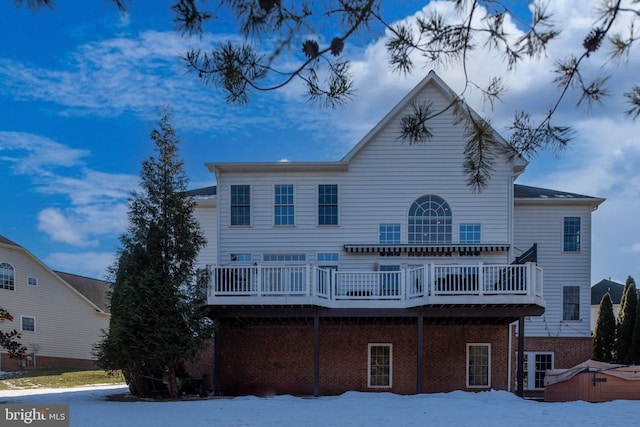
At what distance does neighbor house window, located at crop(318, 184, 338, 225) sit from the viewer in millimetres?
22297

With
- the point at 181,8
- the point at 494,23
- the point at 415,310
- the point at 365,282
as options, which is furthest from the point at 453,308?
the point at 181,8

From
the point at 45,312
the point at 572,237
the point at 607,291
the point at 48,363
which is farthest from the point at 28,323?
the point at 607,291

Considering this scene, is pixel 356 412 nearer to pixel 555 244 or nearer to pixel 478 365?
pixel 478 365

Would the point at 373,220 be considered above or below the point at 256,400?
above

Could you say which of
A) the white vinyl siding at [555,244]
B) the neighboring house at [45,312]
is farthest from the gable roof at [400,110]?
the neighboring house at [45,312]

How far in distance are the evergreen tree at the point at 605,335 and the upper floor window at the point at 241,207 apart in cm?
1739

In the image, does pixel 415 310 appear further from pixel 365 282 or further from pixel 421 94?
pixel 421 94

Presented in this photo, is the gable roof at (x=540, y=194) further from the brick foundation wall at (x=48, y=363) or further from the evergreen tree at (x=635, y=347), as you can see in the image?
the brick foundation wall at (x=48, y=363)

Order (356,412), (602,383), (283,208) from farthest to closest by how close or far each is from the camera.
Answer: (283,208) → (602,383) → (356,412)

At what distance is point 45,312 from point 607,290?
39314 millimetres

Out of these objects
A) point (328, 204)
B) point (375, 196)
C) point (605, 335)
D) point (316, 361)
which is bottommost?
point (605, 335)

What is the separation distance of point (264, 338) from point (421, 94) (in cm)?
947

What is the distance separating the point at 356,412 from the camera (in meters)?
14.5

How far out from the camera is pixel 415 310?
19719mm
